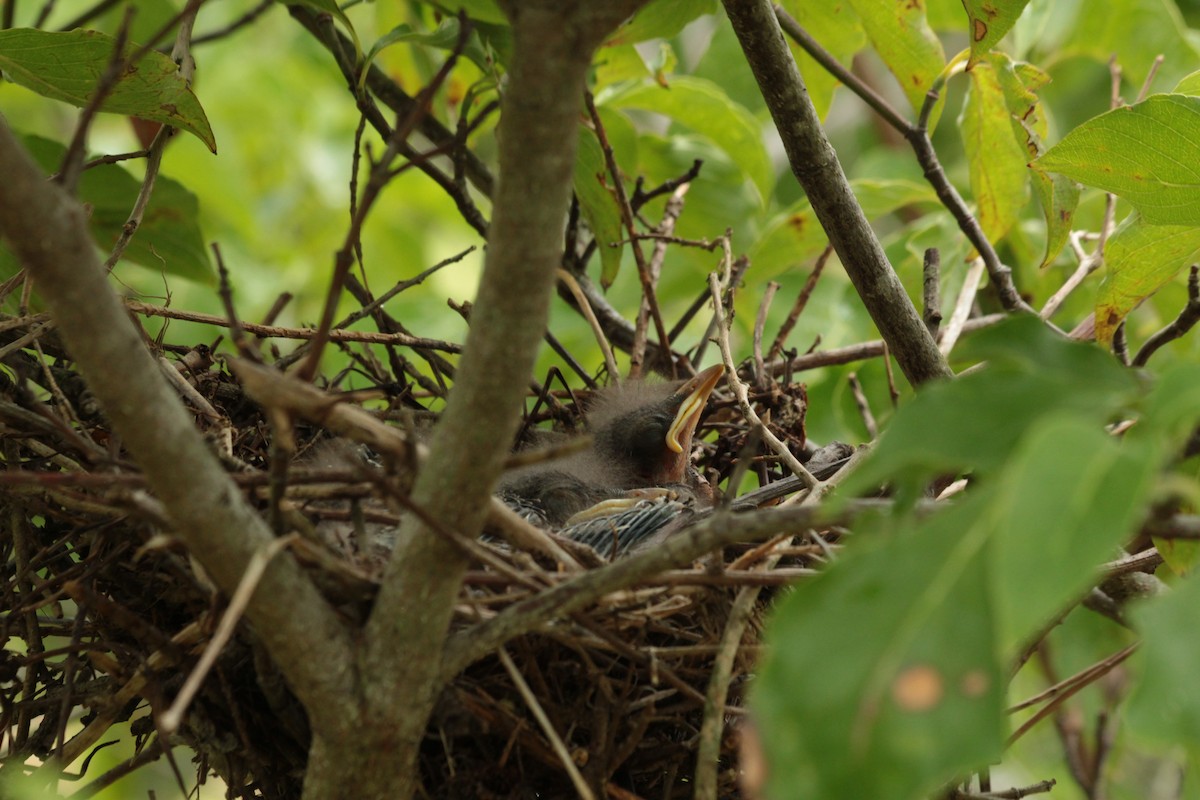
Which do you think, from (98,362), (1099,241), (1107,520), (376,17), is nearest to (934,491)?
(1099,241)

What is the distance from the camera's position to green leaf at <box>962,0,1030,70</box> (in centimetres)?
148

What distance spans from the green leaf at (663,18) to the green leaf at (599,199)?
20cm

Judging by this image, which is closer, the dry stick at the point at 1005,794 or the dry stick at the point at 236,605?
the dry stick at the point at 236,605

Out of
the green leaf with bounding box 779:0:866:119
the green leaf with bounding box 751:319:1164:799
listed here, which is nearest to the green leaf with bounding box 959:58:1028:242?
the green leaf with bounding box 779:0:866:119

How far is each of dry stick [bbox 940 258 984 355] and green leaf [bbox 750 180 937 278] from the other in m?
0.29

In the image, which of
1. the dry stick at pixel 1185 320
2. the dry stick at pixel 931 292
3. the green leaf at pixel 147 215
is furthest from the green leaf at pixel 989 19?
the green leaf at pixel 147 215

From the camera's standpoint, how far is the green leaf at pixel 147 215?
2.12 meters

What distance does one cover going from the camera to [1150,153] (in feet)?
4.40

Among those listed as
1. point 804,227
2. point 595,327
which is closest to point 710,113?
point 804,227

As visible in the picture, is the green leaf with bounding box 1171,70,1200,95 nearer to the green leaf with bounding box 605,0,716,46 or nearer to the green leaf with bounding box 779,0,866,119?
the green leaf with bounding box 779,0,866,119

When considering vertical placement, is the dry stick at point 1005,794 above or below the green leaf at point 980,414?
below

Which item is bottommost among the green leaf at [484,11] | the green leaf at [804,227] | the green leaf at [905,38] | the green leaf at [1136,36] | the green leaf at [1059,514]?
the green leaf at [1059,514]

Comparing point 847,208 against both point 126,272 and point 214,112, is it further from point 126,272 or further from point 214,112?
point 214,112

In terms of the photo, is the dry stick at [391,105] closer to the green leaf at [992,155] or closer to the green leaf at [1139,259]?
the green leaf at [992,155]
